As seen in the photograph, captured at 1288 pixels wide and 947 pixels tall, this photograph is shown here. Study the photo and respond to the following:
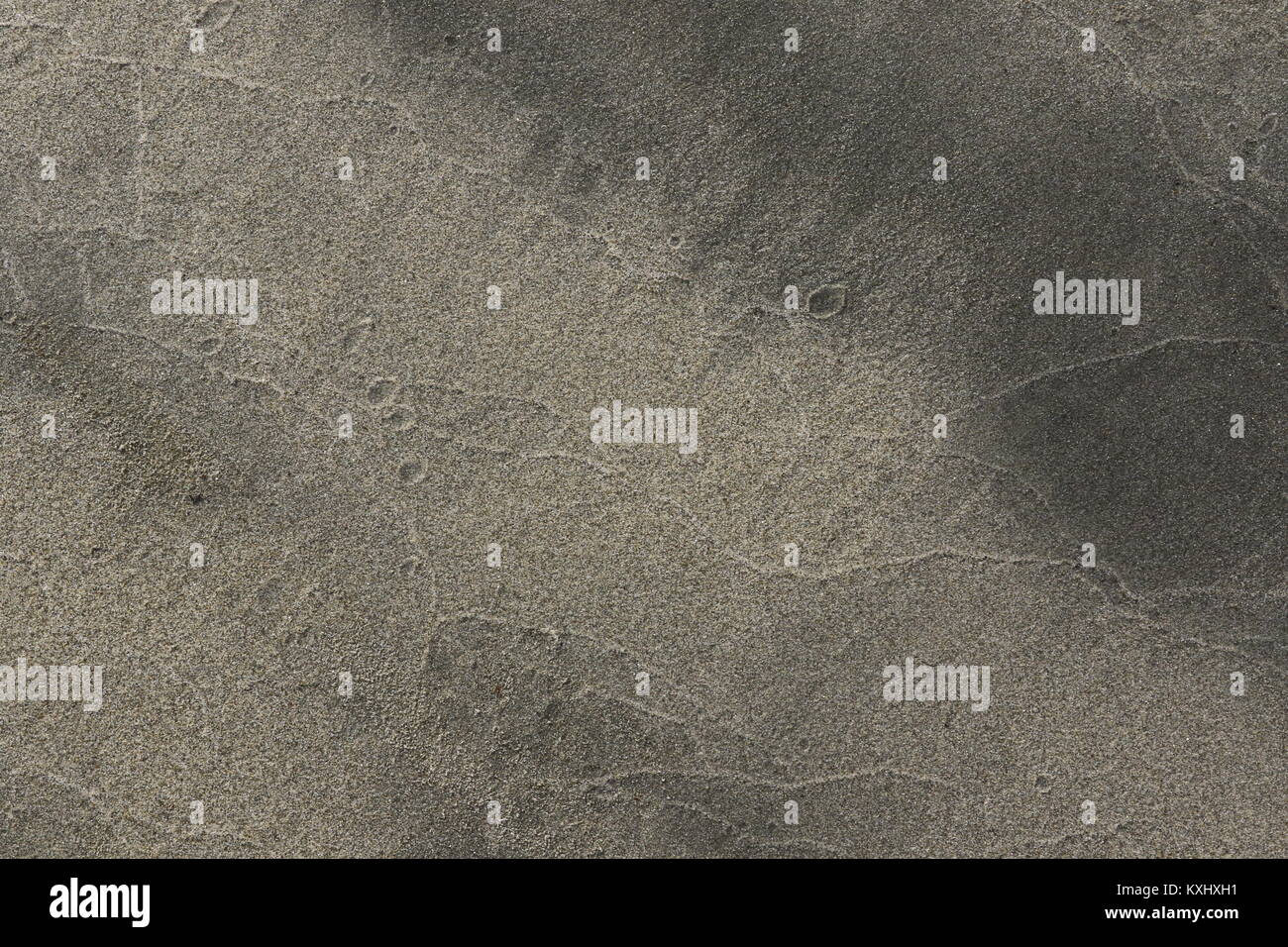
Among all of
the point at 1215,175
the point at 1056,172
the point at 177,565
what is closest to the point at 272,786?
the point at 177,565

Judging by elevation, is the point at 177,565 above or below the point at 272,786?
above

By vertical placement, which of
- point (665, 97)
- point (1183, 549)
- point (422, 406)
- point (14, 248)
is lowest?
point (1183, 549)

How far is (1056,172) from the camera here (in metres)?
3.26

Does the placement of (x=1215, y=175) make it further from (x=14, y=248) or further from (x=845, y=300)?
(x=14, y=248)

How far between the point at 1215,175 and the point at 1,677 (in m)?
5.08

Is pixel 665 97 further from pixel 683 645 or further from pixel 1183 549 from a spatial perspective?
pixel 1183 549

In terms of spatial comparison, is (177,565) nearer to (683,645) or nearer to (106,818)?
(106,818)

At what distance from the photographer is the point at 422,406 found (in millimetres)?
3260

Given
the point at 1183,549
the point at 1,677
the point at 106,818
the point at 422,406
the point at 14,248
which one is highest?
the point at 14,248

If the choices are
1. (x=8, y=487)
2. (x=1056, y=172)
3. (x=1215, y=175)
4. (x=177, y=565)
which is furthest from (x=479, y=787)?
(x=1215, y=175)

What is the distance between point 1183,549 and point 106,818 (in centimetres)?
428
